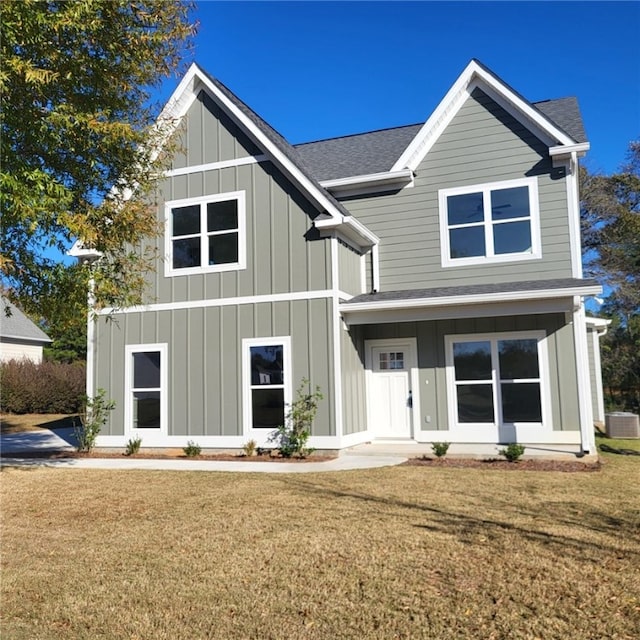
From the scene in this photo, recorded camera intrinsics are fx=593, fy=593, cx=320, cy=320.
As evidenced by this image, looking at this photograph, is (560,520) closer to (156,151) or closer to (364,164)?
(156,151)

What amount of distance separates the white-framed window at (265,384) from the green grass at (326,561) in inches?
150

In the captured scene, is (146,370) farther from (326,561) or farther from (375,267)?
(326,561)

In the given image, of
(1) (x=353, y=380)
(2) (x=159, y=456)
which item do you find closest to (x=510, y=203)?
(1) (x=353, y=380)

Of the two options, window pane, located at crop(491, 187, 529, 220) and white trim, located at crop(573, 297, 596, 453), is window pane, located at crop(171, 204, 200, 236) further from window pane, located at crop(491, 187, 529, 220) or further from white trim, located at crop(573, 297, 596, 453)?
white trim, located at crop(573, 297, 596, 453)

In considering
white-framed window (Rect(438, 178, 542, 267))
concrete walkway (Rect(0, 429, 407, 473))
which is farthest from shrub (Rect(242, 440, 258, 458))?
white-framed window (Rect(438, 178, 542, 267))

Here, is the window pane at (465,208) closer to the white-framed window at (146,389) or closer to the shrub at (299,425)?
the shrub at (299,425)

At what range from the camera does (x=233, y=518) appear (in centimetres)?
680

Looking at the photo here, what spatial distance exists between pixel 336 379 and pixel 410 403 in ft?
7.48

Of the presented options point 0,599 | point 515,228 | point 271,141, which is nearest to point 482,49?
point 515,228

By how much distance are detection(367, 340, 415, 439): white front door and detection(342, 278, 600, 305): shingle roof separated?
1.27m

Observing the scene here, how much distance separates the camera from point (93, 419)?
13.9 meters

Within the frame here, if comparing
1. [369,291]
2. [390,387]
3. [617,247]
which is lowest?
[390,387]

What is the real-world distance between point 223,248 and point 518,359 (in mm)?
6940

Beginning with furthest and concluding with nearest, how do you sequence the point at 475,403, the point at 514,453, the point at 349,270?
the point at 349,270, the point at 475,403, the point at 514,453
